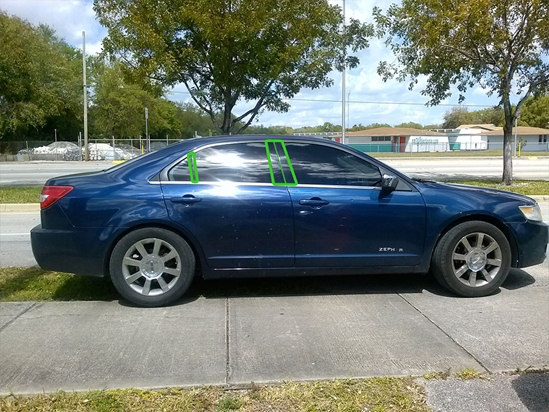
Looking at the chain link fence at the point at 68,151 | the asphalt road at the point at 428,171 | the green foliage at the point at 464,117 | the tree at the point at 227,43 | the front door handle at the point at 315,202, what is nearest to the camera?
the front door handle at the point at 315,202

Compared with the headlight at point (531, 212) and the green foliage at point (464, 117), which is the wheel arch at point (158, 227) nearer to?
the headlight at point (531, 212)

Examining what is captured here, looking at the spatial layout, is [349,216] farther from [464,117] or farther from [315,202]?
[464,117]

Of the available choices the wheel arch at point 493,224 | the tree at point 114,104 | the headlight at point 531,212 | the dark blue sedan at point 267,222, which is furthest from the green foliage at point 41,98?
the headlight at point 531,212

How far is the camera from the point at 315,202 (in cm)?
476

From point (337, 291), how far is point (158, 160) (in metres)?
2.23

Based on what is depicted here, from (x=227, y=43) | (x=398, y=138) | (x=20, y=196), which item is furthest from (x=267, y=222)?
(x=398, y=138)

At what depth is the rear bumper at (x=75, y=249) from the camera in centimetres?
462

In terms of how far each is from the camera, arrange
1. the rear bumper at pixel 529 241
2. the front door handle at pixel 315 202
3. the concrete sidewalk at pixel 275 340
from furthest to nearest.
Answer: the rear bumper at pixel 529 241, the front door handle at pixel 315 202, the concrete sidewalk at pixel 275 340

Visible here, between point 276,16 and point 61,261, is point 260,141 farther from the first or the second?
point 276,16

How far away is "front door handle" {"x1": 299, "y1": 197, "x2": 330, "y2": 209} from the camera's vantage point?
4750 millimetres

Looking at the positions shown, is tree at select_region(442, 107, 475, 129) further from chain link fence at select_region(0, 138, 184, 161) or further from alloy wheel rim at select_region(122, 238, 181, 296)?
alloy wheel rim at select_region(122, 238, 181, 296)

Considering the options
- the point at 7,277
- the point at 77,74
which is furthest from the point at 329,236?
the point at 77,74

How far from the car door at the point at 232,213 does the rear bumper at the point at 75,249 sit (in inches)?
28.1

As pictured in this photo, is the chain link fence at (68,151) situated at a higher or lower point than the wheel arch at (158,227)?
higher
